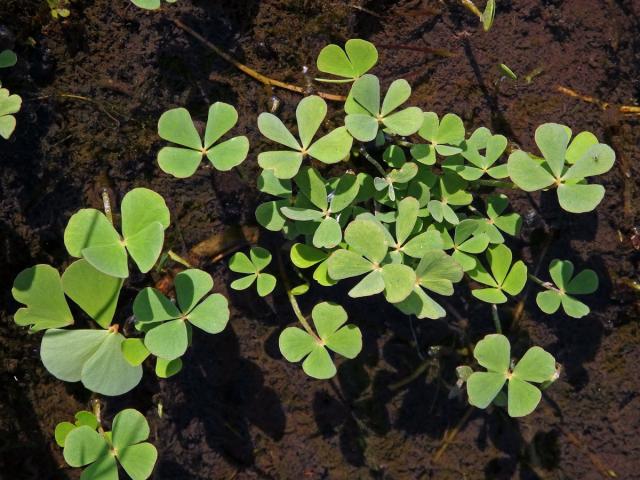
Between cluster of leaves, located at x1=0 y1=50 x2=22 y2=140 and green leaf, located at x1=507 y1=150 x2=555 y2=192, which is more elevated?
green leaf, located at x1=507 y1=150 x2=555 y2=192

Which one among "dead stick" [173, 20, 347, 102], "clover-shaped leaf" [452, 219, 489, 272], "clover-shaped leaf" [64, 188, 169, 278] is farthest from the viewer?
"dead stick" [173, 20, 347, 102]

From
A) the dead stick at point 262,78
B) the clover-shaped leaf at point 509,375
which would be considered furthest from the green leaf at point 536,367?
the dead stick at point 262,78

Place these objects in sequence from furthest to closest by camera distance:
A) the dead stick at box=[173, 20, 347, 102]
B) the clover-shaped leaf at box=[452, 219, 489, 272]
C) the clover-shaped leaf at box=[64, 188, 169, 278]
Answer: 1. the dead stick at box=[173, 20, 347, 102]
2. the clover-shaped leaf at box=[452, 219, 489, 272]
3. the clover-shaped leaf at box=[64, 188, 169, 278]

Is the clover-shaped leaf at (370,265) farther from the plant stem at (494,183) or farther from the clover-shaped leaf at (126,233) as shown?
the clover-shaped leaf at (126,233)

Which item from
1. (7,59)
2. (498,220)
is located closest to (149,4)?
(7,59)

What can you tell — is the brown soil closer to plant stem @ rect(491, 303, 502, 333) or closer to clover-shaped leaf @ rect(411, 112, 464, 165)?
plant stem @ rect(491, 303, 502, 333)

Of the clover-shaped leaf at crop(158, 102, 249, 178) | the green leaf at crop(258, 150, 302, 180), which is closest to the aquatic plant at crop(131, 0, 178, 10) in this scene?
the clover-shaped leaf at crop(158, 102, 249, 178)

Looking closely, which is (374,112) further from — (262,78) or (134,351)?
(134,351)
